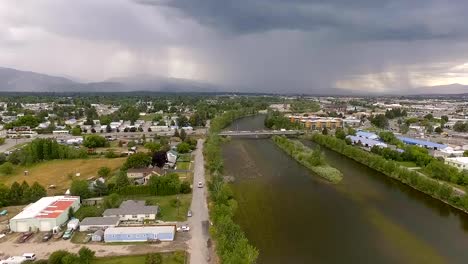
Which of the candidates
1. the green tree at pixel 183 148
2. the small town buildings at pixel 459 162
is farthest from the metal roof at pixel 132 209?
the small town buildings at pixel 459 162

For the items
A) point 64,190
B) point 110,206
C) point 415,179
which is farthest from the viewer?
point 415,179

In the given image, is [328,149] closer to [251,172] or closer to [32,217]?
[251,172]

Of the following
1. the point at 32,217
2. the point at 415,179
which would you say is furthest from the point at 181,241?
the point at 415,179

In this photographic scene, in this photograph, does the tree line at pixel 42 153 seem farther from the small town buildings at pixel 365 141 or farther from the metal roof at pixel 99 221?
the small town buildings at pixel 365 141

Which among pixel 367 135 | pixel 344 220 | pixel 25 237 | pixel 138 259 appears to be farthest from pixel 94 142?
pixel 367 135

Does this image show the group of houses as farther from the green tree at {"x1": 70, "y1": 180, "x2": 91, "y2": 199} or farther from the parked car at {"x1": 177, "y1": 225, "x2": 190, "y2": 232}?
the green tree at {"x1": 70, "y1": 180, "x2": 91, "y2": 199}
